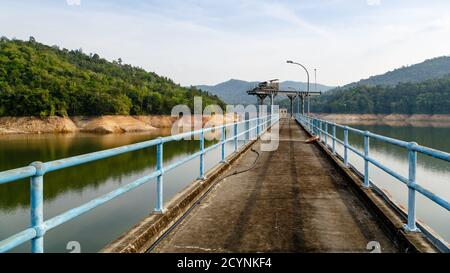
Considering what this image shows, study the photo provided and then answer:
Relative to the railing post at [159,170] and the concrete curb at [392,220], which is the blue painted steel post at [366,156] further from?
the railing post at [159,170]

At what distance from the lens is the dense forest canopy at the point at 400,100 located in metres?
123

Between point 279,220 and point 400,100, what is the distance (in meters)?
144

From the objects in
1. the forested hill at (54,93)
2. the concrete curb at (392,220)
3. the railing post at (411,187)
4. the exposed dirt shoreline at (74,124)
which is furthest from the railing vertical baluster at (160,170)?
the forested hill at (54,93)

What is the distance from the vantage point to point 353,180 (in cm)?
775

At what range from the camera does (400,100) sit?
134 meters

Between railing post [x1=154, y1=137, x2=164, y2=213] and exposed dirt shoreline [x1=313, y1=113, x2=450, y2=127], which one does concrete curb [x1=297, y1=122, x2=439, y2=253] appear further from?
exposed dirt shoreline [x1=313, y1=113, x2=450, y2=127]

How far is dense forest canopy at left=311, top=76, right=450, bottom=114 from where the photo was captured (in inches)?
4857

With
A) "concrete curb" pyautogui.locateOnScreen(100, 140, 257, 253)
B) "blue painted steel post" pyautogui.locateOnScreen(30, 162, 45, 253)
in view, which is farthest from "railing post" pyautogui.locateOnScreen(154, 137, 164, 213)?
"blue painted steel post" pyautogui.locateOnScreen(30, 162, 45, 253)

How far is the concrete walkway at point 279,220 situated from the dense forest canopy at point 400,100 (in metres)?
131

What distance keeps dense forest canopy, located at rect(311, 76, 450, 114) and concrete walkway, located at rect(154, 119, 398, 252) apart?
131 m

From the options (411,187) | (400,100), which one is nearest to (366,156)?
(411,187)

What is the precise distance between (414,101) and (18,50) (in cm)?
12393
